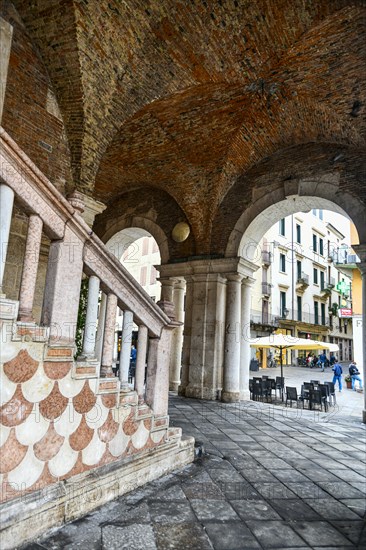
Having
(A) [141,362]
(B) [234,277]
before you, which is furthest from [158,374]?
(B) [234,277]

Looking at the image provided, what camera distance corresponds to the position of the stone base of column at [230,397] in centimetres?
845

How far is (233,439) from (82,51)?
6196 millimetres

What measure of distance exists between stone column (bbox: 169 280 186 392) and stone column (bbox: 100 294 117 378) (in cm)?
724

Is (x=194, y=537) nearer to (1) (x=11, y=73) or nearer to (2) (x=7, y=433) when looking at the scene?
(2) (x=7, y=433)

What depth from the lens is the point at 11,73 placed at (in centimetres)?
558

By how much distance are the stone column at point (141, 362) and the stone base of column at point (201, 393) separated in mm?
5395

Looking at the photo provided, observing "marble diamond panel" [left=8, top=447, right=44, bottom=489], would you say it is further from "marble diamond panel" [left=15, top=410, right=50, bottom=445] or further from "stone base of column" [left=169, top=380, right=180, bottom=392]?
"stone base of column" [left=169, top=380, right=180, bottom=392]

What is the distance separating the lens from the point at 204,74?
6.39m

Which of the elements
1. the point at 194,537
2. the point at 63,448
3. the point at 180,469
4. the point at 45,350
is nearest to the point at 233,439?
the point at 180,469

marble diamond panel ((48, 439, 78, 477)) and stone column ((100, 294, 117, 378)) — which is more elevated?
stone column ((100, 294, 117, 378))

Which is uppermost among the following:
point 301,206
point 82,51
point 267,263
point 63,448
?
point 267,263

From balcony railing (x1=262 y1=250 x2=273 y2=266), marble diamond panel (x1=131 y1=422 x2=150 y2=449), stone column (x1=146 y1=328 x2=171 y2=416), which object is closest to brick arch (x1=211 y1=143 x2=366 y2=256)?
stone column (x1=146 y1=328 x2=171 y2=416)

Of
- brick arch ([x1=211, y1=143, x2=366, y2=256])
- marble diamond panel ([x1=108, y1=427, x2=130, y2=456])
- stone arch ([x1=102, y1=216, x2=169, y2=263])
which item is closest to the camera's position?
marble diamond panel ([x1=108, y1=427, x2=130, y2=456])

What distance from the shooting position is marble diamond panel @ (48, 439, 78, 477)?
2457mm
